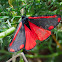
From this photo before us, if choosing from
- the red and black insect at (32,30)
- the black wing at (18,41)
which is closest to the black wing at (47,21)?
the red and black insect at (32,30)

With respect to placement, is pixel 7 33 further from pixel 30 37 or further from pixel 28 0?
pixel 28 0

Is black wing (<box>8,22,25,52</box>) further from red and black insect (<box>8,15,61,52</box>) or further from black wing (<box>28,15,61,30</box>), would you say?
black wing (<box>28,15,61,30</box>)

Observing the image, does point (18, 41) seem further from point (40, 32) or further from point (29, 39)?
point (40, 32)

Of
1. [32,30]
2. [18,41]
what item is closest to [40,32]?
[32,30]

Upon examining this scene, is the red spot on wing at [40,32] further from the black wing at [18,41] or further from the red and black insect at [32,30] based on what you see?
the black wing at [18,41]

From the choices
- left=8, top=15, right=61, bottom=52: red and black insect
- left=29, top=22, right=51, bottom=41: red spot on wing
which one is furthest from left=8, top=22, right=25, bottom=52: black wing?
left=29, top=22, right=51, bottom=41: red spot on wing

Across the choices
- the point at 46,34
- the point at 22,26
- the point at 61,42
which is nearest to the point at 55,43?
the point at 61,42
